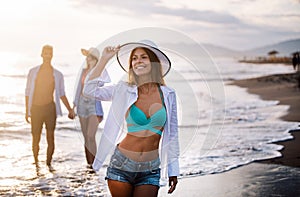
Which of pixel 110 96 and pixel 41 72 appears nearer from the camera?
pixel 110 96

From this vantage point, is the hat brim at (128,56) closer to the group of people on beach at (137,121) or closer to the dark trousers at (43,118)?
the group of people on beach at (137,121)

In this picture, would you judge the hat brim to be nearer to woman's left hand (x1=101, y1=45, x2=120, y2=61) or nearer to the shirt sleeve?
woman's left hand (x1=101, y1=45, x2=120, y2=61)

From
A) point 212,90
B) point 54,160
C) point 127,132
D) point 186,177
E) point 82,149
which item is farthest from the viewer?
point 82,149

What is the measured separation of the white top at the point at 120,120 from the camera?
372cm

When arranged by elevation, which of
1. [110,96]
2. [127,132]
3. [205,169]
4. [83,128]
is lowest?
[205,169]

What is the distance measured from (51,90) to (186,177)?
2420 mm

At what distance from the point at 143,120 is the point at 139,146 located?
196 mm

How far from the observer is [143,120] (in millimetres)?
3738

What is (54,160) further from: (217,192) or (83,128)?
(217,192)

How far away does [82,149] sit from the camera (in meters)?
10.1

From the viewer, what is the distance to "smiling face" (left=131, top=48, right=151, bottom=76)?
3.82 meters

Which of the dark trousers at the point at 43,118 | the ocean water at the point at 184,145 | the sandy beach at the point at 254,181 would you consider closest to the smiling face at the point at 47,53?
the dark trousers at the point at 43,118

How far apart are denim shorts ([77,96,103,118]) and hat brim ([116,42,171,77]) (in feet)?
13.4

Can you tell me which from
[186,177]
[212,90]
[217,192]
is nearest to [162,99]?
[212,90]
